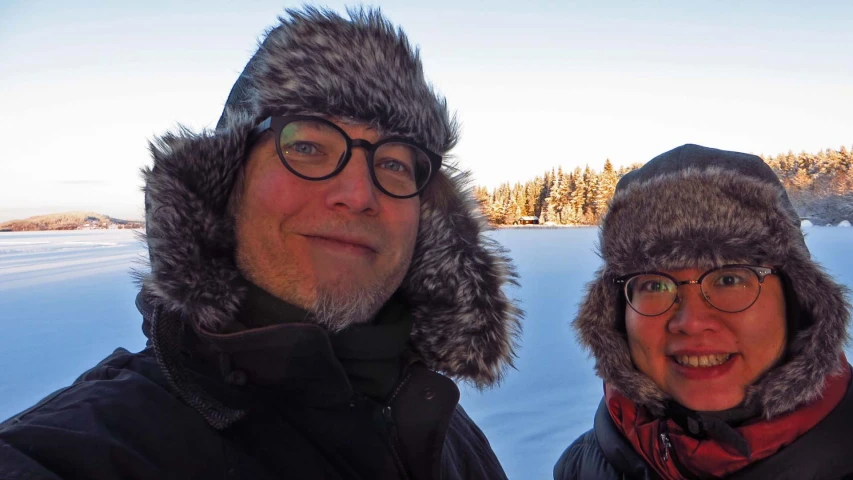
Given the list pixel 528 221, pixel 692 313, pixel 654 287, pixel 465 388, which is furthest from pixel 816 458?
pixel 528 221

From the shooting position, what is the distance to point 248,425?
119 cm

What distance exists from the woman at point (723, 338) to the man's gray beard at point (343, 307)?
1115 millimetres

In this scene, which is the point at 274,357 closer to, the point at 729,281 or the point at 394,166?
the point at 394,166

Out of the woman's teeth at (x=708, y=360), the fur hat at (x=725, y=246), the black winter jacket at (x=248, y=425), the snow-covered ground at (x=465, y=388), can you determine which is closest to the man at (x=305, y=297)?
the black winter jacket at (x=248, y=425)

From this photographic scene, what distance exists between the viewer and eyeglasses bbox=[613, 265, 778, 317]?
1.73 metres

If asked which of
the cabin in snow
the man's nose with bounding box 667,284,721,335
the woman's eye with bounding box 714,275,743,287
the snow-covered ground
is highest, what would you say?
the woman's eye with bounding box 714,275,743,287

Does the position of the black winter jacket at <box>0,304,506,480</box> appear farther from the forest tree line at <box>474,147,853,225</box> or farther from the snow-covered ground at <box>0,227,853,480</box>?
the forest tree line at <box>474,147,853,225</box>

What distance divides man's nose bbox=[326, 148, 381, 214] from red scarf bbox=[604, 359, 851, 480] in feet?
4.54

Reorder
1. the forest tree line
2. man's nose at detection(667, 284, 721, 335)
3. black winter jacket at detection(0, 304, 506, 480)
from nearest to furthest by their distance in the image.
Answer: black winter jacket at detection(0, 304, 506, 480), man's nose at detection(667, 284, 721, 335), the forest tree line

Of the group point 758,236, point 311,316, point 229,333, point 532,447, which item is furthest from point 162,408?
point 532,447

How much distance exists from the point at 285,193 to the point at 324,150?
190 mm

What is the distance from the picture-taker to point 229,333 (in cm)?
120

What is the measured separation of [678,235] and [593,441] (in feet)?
3.38

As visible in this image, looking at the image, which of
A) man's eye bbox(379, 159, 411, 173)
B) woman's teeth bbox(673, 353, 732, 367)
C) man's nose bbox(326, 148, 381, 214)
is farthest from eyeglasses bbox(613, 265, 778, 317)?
man's nose bbox(326, 148, 381, 214)
